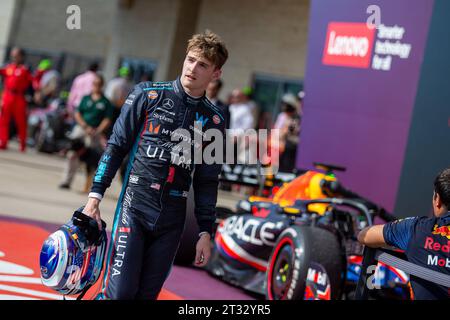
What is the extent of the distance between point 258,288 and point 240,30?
13856 mm

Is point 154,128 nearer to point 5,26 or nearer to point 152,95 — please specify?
point 152,95

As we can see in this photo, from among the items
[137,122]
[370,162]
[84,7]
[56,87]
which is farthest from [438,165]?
[56,87]

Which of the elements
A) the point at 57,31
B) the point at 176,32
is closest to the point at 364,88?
the point at 176,32

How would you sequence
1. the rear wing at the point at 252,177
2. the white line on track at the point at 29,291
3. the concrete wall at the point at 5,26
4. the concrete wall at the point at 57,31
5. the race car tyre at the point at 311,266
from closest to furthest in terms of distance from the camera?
the white line on track at the point at 29,291
the race car tyre at the point at 311,266
the rear wing at the point at 252,177
the concrete wall at the point at 5,26
the concrete wall at the point at 57,31

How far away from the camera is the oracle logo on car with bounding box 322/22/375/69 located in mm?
9641

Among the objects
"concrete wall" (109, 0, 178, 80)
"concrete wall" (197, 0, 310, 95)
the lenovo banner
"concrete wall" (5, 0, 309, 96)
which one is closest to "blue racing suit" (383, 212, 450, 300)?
the lenovo banner

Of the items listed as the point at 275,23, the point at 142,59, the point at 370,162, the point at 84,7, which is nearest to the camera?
the point at 84,7

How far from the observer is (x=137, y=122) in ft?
12.9

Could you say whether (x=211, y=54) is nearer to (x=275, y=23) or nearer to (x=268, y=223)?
(x=268, y=223)

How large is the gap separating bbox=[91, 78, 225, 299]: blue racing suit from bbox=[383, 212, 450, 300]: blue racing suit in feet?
3.54

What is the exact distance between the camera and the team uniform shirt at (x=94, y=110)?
11.8m

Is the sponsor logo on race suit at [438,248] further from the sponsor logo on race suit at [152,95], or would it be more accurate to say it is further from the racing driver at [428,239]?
the sponsor logo on race suit at [152,95]

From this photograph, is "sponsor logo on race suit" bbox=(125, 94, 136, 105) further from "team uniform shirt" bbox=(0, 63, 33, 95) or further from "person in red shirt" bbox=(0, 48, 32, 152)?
"team uniform shirt" bbox=(0, 63, 33, 95)

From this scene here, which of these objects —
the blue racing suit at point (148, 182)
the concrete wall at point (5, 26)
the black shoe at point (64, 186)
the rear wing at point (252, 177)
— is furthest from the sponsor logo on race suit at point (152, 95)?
the concrete wall at point (5, 26)
